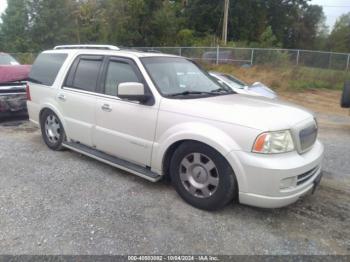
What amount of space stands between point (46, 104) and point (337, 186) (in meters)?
4.76

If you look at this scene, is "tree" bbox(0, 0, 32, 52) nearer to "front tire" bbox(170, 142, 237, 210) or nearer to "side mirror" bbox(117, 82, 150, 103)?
"side mirror" bbox(117, 82, 150, 103)

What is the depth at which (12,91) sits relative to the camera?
25.4 feet

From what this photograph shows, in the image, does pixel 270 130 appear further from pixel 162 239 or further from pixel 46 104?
pixel 46 104

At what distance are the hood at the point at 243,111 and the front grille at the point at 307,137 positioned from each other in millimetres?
129

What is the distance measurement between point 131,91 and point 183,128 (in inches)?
30.2

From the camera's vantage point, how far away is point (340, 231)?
337cm

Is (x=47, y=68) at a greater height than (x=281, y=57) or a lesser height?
greater

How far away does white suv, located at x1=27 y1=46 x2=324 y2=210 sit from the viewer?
3.29 meters

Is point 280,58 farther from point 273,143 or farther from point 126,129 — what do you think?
point 273,143

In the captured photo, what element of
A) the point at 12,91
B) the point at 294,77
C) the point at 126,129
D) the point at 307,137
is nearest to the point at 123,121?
the point at 126,129

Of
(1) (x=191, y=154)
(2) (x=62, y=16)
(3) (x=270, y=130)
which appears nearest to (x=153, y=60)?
(1) (x=191, y=154)

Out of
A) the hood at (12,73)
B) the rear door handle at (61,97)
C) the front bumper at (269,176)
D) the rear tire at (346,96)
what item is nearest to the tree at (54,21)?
the hood at (12,73)

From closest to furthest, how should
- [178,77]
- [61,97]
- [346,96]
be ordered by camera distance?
1. [178,77]
2. [61,97]
3. [346,96]

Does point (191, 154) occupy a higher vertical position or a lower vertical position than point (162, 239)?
higher
